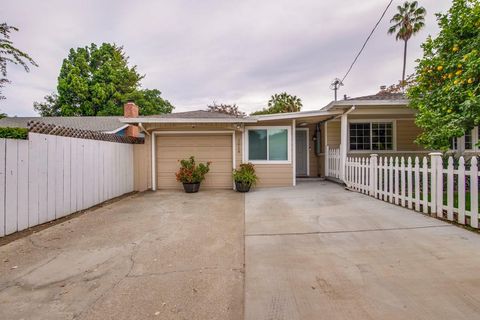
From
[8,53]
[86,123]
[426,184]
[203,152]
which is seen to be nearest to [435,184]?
[426,184]

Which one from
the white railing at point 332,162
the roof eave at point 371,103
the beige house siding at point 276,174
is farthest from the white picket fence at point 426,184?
the beige house siding at point 276,174

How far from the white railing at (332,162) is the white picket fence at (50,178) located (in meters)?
7.52

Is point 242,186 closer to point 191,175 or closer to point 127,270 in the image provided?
point 191,175

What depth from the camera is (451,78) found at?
5645 mm

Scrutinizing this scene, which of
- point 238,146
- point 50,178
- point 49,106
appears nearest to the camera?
point 50,178

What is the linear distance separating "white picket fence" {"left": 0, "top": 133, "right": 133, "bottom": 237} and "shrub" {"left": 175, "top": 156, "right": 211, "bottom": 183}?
2.05m

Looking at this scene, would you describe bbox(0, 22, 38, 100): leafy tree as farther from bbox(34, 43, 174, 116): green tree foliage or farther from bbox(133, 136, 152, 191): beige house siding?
bbox(34, 43, 174, 116): green tree foliage

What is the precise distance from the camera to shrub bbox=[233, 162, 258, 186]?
8.01 m

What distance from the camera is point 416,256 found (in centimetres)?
284

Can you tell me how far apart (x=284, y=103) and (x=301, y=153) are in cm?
1857

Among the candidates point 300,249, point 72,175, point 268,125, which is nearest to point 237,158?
point 268,125

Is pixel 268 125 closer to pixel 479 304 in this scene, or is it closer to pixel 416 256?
pixel 416 256

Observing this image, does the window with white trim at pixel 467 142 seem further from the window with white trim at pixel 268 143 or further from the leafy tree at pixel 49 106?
the leafy tree at pixel 49 106

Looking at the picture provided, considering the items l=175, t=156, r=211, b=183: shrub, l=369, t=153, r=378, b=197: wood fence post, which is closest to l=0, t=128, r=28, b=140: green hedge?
l=175, t=156, r=211, b=183: shrub
